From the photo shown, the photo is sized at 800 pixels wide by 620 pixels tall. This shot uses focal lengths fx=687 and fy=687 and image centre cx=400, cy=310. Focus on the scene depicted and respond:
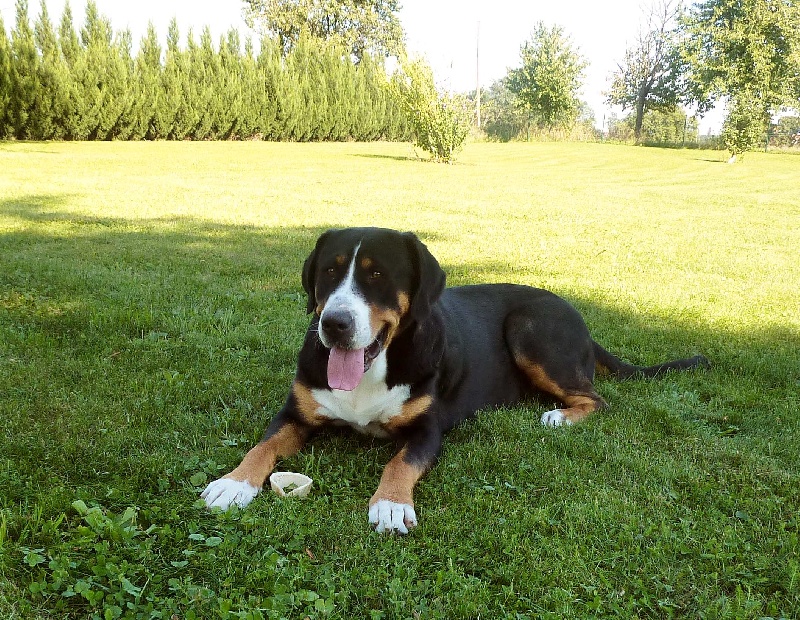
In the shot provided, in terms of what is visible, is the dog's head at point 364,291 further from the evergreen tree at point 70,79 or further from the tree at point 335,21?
the tree at point 335,21

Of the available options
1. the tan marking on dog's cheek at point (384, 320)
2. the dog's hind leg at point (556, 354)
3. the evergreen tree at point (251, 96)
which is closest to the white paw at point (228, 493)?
the tan marking on dog's cheek at point (384, 320)

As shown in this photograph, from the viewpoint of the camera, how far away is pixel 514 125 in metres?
56.7

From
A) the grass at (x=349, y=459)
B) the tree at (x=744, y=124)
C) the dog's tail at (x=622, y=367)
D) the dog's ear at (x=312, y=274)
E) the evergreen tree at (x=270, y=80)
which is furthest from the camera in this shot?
the evergreen tree at (x=270, y=80)

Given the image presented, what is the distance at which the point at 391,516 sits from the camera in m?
2.91

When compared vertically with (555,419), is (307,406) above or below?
above

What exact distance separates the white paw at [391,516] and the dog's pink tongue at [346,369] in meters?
0.65

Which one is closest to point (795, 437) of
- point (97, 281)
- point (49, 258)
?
point (97, 281)

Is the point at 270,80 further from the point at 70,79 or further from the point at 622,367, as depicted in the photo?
the point at 622,367

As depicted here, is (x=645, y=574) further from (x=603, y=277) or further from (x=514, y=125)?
(x=514, y=125)

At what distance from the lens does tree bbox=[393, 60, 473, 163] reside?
75.0 ft

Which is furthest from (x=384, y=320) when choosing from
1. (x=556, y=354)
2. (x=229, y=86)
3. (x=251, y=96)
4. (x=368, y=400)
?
(x=251, y=96)

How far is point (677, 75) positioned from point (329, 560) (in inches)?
2236

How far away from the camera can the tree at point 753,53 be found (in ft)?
123

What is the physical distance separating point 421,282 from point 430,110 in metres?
20.3
